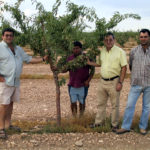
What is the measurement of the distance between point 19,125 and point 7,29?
8.07 ft

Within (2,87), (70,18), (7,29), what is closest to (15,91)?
(2,87)

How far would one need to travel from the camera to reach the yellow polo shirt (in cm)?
564

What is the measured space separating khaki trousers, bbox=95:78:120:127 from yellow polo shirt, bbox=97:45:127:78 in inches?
7.0

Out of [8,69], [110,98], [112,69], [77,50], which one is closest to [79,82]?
[77,50]

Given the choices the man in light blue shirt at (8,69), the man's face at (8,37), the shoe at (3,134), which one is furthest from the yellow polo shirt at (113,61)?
the shoe at (3,134)

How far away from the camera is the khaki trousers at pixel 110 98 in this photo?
5.77 meters

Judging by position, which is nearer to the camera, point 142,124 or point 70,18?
point 70,18

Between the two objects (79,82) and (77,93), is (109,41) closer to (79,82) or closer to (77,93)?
(79,82)

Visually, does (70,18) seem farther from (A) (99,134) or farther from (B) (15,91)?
(A) (99,134)

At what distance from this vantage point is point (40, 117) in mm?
7910

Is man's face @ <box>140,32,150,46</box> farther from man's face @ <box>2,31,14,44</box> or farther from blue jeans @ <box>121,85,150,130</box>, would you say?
man's face @ <box>2,31,14,44</box>

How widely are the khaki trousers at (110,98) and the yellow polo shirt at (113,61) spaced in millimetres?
178

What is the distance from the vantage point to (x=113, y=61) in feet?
18.5

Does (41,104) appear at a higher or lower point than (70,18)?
lower
